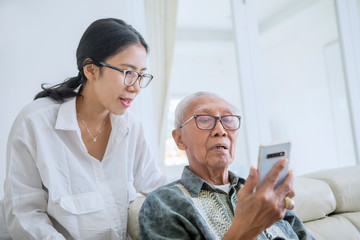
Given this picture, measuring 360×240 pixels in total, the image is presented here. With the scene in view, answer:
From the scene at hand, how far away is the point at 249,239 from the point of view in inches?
37.8

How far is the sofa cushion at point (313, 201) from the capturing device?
1729mm

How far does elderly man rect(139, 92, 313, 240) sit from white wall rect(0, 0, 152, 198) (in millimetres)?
1241

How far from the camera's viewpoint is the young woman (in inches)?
49.6

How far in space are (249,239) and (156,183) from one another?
0.77 metres

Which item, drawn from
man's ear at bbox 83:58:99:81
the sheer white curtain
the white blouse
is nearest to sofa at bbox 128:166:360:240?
the white blouse

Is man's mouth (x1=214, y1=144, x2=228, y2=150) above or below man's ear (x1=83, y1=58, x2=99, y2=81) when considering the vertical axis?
below

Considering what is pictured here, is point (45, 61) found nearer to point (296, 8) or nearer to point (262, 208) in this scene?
point (262, 208)

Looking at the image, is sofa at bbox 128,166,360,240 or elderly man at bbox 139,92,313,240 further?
sofa at bbox 128,166,360,240

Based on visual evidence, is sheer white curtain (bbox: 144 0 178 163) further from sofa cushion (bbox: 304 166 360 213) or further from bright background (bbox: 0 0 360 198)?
sofa cushion (bbox: 304 166 360 213)

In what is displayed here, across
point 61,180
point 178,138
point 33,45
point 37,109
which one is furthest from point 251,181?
point 33,45

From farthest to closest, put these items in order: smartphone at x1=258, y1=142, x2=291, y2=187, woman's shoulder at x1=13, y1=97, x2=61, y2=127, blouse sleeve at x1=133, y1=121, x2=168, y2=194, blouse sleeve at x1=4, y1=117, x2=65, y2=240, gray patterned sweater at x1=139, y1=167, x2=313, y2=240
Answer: blouse sleeve at x1=133, y1=121, x2=168, y2=194 < woman's shoulder at x1=13, y1=97, x2=61, y2=127 < blouse sleeve at x1=4, y1=117, x2=65, y2=240 < gray patterned sweater at x1=139, y1=167, x2=313, y2=240 < smartphone at x1=258, y1=142, x2=291, y2=187

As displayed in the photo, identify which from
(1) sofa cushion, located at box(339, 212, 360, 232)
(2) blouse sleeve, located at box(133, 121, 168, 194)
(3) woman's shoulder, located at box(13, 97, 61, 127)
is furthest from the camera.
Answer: (1) sofa cushion, located at box(339, 212, 360, 232)

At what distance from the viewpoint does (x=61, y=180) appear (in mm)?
1312

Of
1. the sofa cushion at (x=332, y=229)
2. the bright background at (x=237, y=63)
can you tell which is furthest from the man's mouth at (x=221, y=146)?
the bright background at (x=237, y=63)
